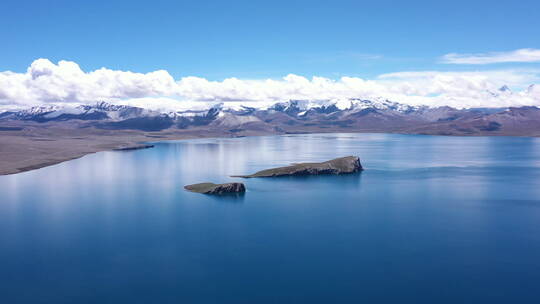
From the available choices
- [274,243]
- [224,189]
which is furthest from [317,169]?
[274,243]

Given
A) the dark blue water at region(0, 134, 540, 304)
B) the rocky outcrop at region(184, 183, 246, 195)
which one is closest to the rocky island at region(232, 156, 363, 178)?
the dark blue water at region(0, 134, 540, 304)

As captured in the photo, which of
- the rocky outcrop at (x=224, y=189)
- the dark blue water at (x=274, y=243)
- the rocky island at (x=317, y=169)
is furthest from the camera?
the rocky island at (x=317, y=169)

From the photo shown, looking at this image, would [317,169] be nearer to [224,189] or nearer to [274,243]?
[224,189]

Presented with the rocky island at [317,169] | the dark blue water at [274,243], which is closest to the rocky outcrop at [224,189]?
the dark blue water at [274,243]

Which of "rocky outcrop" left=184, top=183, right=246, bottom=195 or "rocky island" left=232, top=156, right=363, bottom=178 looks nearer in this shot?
"rocky outcrop" left=184, top=183, right=246, bottom=195

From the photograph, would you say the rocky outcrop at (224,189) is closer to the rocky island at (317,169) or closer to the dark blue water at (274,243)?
the dark blue water at (274,243)

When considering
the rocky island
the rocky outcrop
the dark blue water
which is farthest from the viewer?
the rocky island

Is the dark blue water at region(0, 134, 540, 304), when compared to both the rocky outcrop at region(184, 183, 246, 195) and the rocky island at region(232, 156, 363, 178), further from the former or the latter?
the rocky island at region(232, 156, 363, 178)

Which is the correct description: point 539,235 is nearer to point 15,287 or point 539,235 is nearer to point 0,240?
point 15,287
